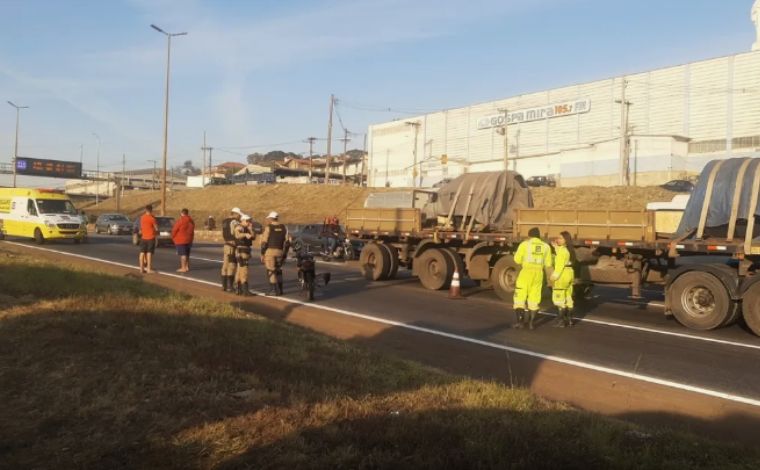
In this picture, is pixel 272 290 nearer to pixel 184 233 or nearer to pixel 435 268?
pixel 435 268

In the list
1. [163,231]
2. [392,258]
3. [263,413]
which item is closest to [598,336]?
[263,413]

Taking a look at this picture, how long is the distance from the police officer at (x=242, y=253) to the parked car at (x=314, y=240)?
1130cm

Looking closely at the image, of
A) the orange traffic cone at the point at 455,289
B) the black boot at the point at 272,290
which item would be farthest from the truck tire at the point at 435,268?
the black boot at the point at 272,290

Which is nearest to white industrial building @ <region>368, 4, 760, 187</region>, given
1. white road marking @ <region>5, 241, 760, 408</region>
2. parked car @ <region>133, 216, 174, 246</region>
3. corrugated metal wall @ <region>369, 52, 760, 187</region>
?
corrugated metal wall @ <region>369, 52, 760, 187</region>

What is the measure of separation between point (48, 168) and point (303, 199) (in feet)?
159

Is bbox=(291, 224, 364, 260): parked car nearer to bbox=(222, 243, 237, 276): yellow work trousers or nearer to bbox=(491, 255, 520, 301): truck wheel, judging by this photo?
bbox=(222, 243, 237, 276): yellow work trousers

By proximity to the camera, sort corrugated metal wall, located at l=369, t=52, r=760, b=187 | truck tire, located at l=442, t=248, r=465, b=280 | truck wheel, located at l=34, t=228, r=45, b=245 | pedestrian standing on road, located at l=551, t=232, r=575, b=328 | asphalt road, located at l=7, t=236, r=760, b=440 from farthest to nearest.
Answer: corrugated metal wall, located at l=369, t=52, r=760, b=187 → truck wheel, located at l=34, t=228, r=45, b=245 → truck tire, located at l=442, t=248, r=465, b=280 → pedestrian standing on road, located at l=551, t=232, r=575, b=328 → asphalt road, located at l=7, t=236, r=760, b=440

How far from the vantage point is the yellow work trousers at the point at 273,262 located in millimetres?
13156

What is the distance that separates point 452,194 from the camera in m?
16.4

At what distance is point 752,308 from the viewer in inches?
391

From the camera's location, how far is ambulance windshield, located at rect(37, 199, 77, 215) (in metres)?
28.8

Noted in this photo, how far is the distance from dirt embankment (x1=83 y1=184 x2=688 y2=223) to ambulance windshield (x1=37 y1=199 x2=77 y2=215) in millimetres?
20718

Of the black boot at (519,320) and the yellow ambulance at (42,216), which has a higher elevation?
the yellow ambulance at (42,216)

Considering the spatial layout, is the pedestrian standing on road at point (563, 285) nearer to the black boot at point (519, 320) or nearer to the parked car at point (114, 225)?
the black boot at point (519, 320)
